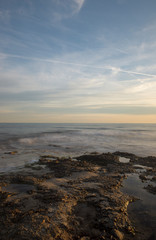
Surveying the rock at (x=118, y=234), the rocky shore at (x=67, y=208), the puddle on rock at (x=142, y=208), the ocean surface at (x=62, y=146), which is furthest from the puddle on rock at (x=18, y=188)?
the puddle on rock at (x=142, y=208)

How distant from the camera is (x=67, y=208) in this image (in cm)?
654

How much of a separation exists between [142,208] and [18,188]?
21.5ft

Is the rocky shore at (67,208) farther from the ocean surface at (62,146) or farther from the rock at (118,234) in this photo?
the ocean surface at (62,146)

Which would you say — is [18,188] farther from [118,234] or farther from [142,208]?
[142,208]

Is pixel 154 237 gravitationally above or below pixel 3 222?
below

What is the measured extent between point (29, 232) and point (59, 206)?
187cm

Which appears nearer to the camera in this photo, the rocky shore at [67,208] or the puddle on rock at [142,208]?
the rocky shore at [67,208]

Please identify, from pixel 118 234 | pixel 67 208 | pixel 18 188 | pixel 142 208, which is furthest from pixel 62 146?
pixel 118 234

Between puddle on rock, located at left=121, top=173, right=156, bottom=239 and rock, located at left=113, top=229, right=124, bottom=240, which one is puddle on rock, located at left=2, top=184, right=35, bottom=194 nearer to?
rock, located at left=113, top=229, right=124, bottom=240

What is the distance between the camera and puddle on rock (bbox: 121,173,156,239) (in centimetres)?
573

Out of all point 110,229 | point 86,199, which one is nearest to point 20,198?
point 86,199

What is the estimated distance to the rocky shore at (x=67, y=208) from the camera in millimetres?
5129

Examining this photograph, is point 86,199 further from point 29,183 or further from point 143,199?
point 29,183

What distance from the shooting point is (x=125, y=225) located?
571 cm
